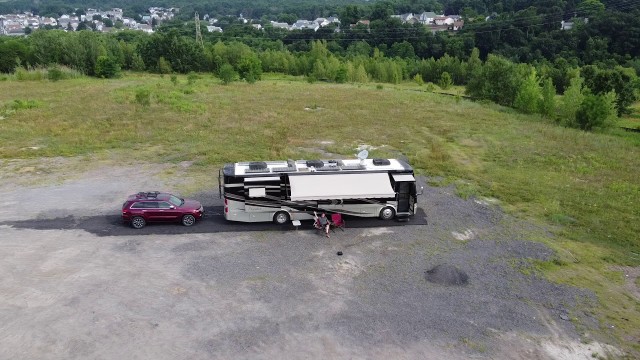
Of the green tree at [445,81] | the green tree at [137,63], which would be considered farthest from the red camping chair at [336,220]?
the green tree at [137,63]

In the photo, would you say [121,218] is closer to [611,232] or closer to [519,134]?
[611,232]

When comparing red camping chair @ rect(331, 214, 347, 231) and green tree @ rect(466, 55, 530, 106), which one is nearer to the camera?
red camping chair @ rect(331, 214, 347, 231)

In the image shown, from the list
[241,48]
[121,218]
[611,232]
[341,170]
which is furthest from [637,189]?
[241,48]

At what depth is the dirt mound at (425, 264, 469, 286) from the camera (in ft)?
60.5

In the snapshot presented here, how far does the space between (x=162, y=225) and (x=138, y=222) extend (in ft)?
3.52

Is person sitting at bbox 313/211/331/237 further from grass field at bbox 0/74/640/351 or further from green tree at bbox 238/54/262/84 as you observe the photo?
green tree at bbox 238/54/262/84

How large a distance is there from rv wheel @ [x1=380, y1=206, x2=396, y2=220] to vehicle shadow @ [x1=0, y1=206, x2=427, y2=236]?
0.30 metres

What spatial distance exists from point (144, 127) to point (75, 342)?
91.1 feet

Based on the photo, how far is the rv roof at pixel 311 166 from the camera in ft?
74.8

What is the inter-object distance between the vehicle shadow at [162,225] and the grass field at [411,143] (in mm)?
5512

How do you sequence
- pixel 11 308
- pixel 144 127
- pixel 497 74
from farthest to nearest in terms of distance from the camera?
pixel 497 74 → pixel 144 127 → pixel 11 308

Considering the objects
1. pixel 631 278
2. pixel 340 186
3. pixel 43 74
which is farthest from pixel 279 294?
pixel 43 74

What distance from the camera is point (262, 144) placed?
36.2 metres

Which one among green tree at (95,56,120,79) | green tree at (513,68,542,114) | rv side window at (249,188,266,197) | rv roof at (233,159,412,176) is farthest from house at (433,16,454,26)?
rv side window at (249,188,266,197)
